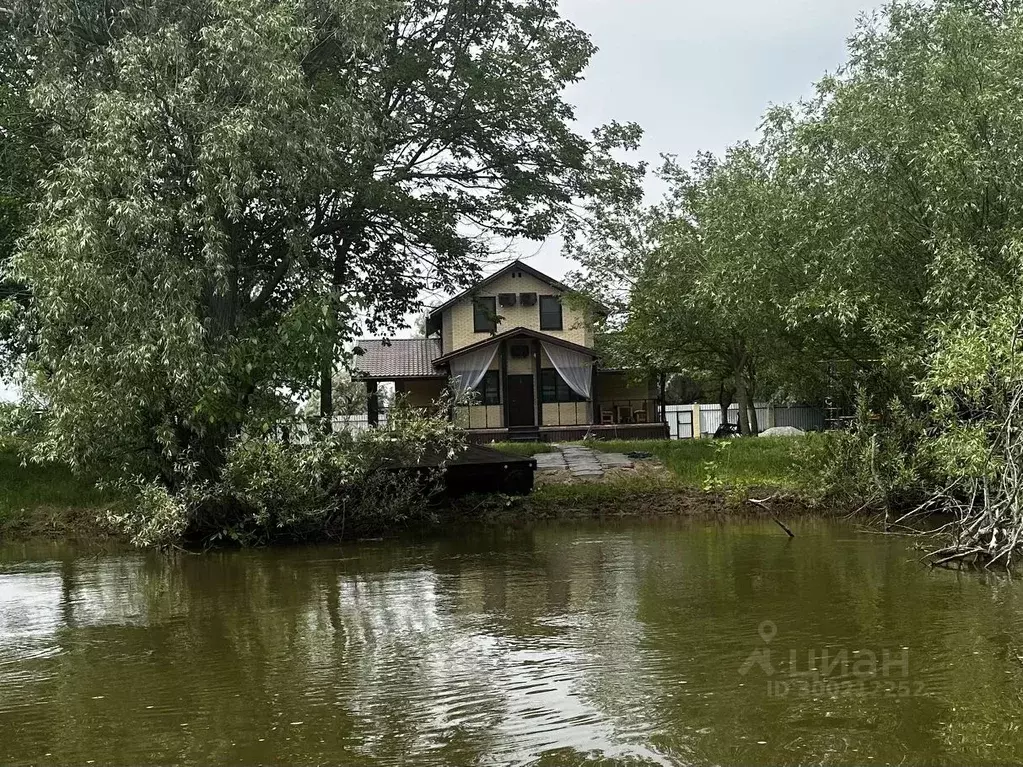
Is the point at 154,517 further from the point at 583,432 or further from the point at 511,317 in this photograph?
the point at 511,317

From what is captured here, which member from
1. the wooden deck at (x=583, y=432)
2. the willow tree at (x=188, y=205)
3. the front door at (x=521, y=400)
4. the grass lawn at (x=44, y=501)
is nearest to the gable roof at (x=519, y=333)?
the front door at (x=521, y=400)

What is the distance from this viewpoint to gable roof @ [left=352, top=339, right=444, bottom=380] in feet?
107

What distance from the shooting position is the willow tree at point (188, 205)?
13.1 meters

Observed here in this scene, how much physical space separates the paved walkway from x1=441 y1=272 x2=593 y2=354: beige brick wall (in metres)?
9.86

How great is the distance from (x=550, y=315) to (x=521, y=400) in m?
3.35

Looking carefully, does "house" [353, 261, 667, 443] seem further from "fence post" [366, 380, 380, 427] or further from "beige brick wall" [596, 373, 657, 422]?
"fence post" [366, 380, 380, 427]

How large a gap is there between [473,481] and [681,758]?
1289 cm

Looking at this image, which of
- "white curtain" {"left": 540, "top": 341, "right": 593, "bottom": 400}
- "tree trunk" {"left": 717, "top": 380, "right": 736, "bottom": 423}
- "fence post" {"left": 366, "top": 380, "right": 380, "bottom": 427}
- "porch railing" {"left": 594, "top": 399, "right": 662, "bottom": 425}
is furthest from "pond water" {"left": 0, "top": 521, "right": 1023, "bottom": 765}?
"porch railing" {"left": 594, "top": 399, "right": 662, "bottom": 425}

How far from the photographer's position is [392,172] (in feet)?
59.3

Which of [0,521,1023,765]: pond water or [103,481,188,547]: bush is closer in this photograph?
[0,521,1023,765]: pond water

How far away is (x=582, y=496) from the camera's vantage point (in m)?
18.6

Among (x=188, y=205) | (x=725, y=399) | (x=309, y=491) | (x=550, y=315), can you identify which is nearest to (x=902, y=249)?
(x=309, y=491)

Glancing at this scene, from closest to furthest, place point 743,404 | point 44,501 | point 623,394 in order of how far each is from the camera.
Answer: point 44,501 < point 743,404 < point 623,394

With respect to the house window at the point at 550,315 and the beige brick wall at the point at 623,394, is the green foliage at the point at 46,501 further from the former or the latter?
the beige brick wall at the point at 623,394
